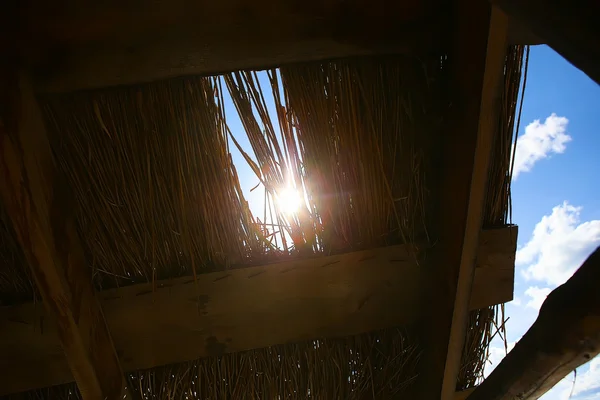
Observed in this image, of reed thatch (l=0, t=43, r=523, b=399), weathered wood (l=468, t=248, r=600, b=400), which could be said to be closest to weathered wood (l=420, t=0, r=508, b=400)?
reed thatch (l=0, t=43, r=523, b=399)

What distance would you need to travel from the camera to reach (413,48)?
3.81 ft

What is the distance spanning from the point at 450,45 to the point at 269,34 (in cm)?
47

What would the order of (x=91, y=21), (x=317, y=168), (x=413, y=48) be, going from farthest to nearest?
(x=317, y=168)
(x=413, y=48)
(x=91, y=21)

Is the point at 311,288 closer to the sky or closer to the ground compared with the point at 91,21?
closer to the ground

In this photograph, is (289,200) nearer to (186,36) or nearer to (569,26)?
(186,36)

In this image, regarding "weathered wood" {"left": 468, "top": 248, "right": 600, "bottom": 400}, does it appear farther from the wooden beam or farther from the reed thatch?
the reed thatch

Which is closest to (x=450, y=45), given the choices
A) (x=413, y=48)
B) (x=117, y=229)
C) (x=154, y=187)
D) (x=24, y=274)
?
(x=413, y=48)

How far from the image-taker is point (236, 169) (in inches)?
49.9

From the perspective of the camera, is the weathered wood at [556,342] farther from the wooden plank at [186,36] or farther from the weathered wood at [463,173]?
the wooden plank at [186,36]

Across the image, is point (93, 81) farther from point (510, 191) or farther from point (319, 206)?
point (510, 191)

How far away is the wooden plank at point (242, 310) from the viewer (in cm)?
132

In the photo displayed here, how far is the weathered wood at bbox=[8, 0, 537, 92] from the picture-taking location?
1044 mm

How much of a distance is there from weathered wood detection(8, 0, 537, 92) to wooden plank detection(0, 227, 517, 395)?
0.59 m

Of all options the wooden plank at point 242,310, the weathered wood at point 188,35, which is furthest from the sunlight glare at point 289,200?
the weathered wood at point 188,35
